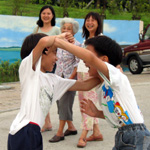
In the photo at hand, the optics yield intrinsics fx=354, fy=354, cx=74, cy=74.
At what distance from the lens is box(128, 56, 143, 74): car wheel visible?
567 inches

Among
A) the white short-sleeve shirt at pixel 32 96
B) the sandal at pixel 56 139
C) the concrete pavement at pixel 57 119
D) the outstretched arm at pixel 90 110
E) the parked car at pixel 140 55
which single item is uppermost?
the white short-sleeve shirt at pixel 32 96

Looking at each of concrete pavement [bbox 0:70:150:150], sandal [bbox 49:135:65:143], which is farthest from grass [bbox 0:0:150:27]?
sandal [bbox 49:135:65:143]

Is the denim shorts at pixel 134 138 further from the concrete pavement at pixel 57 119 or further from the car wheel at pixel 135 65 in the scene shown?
the car wheel at pixel 135 65

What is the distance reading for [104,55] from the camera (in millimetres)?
2877

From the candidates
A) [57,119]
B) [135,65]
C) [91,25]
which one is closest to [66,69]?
[91,25]

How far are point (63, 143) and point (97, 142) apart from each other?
1.61 ft

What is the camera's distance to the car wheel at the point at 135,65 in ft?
47.2

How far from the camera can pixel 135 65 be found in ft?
47.7

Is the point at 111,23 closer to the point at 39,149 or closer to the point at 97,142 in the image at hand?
the point at 97,142

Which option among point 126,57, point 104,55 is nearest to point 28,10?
point 126,57

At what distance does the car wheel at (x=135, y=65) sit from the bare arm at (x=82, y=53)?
12.0m

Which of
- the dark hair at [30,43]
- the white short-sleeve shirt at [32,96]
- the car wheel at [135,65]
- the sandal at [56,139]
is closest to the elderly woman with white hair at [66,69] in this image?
the sandal at [56,139]

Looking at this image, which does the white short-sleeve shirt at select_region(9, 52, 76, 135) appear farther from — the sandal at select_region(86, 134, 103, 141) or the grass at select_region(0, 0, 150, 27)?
the grass at select_region(0, 0, 150, 27)

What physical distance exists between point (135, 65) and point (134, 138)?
12060mm
